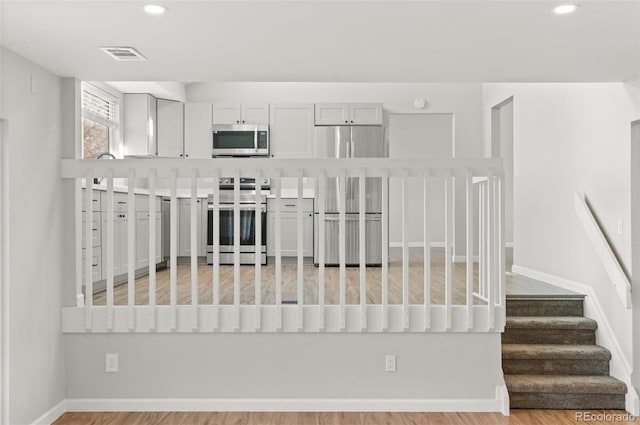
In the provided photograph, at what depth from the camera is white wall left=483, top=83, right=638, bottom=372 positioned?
3795 mm

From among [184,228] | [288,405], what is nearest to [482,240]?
[288,405]

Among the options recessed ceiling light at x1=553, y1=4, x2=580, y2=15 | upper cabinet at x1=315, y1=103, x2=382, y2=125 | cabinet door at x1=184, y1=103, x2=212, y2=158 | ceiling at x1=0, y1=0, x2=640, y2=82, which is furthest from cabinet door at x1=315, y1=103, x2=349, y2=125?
recessed ceiling light at x1=553, y1=4, x2=580, y2=15

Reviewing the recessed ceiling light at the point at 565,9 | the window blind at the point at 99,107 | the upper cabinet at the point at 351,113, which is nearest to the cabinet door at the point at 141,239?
the window blind at the point at 99,107

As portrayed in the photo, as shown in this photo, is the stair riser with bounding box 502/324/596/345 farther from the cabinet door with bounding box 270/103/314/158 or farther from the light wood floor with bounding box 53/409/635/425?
the cabinet door with bounding box 270/103/314/158

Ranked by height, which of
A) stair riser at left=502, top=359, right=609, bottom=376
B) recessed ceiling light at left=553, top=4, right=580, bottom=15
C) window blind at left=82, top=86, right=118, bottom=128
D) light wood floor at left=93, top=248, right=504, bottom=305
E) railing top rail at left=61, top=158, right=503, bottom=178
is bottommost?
stair riser at left=502, top=359, right=609, bottom=376

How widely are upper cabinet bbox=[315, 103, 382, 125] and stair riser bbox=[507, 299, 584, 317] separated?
151 inches

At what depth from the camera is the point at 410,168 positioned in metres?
3.53

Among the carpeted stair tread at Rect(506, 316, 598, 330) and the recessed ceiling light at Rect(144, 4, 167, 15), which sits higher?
the recessed ceiling light at Rect(144, 4, 167, 15)

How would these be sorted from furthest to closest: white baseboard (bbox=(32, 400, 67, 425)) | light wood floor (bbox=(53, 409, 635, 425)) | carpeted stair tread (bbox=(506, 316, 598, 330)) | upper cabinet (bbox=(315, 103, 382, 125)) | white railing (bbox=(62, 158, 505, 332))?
1. upper cabinet (bbox=(315, 103, 382, 125))
2. carpeted stair tread (bbox=(506, 316, 598, 330))
3. white railing (bbox=(62, 158, 505, 332))
4. light wood floor (bbox=(53, 409, 635, 425))
5. white baseboard (bbox=(32, 400, 67, 425))

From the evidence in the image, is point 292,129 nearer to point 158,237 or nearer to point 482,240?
point 158,237

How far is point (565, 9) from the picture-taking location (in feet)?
7.77

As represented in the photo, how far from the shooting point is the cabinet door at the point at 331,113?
7.41 metres

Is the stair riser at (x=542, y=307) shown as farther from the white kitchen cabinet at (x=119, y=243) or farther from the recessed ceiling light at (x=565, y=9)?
the white kitchen cabinet at (x=119, y=243)

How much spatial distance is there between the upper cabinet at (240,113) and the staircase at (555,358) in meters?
4.80
